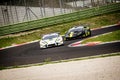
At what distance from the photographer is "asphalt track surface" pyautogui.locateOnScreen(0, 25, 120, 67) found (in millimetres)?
8625

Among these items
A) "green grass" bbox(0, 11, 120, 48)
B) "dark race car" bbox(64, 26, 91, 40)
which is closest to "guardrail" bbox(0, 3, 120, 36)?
"green grass" bbox(0, 11, 120, 48)

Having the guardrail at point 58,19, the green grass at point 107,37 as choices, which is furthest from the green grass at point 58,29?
the green grass at point 107,37

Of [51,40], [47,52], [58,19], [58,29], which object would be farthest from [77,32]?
[47,52]

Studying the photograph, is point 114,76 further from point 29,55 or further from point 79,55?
point 29,55

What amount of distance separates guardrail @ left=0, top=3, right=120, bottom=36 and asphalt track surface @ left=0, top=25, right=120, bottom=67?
54 cm

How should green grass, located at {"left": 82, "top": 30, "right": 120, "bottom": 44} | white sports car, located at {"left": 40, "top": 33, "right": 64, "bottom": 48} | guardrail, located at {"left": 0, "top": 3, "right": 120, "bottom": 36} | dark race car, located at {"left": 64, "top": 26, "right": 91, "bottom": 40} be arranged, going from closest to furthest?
green grass, located at {"left": 82, "top": 30, "right": 120, "bottom": 44}
guardrail, located at {"left": 0, "top": 3, "right": 120, "bottom": 36}
dark race car, located at {"left": 64, "top": 26, "right": 91, "bottom": 40}
white sports car, located at {"left": 40, "top": 33, "right": 64, "bottom": 48}

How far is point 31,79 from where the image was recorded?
8.28m

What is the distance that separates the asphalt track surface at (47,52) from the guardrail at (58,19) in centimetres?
54

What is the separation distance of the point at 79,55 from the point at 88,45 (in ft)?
1.38

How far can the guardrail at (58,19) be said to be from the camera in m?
8.72

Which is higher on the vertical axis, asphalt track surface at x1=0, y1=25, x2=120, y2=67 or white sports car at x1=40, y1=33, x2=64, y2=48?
white sports car at x1=40, y1=33, x2=64, y2=48

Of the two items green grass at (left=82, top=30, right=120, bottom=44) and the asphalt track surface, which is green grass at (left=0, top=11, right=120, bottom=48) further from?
green grass at (left=82, top=30, right=120, bottom=44)

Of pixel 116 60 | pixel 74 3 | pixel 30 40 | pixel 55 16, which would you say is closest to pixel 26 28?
pixel 30 40

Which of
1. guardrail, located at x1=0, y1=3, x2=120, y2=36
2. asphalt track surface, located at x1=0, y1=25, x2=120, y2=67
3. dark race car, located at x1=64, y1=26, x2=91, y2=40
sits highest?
guardrail, located at x1=0, y1=3, x2=120, y2=36
